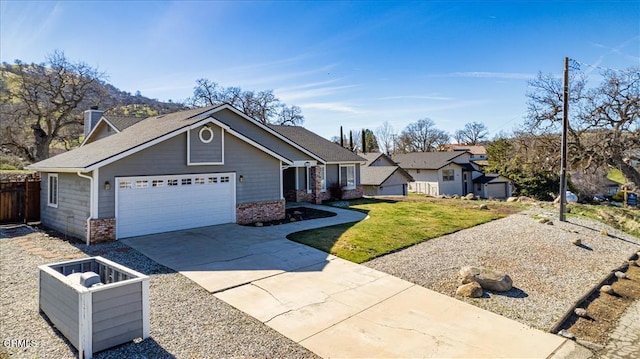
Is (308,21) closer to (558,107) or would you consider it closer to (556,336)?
(556,336)

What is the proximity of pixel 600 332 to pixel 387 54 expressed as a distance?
52.4 ft

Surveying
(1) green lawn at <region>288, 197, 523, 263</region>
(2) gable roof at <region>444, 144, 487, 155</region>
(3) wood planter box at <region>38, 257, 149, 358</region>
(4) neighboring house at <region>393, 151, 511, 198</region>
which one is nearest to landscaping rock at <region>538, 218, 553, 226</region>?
(1) green lawn at <region>288, 197, 523, 263</region>

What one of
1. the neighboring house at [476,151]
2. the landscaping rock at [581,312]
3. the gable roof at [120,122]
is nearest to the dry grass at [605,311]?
the landscaping rock at [581,312]

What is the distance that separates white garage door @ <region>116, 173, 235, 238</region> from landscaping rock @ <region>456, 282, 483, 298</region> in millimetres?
9579

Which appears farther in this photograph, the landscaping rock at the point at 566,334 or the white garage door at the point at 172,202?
the white garage door at the point at 172,202

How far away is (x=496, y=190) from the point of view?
132ft

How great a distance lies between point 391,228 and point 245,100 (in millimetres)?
41175

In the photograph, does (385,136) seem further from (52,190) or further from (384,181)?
(52,190)

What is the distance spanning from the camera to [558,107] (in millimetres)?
23625

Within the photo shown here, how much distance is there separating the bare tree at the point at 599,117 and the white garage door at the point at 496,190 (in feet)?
48.4

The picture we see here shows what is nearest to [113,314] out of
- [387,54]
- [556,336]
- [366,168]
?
[556,336]

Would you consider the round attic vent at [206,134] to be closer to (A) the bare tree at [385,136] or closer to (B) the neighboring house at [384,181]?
(B) the neighboring house at [384,181]

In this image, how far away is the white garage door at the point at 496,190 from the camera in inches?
1569

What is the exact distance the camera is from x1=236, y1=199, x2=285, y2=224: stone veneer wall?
14.3 metres
